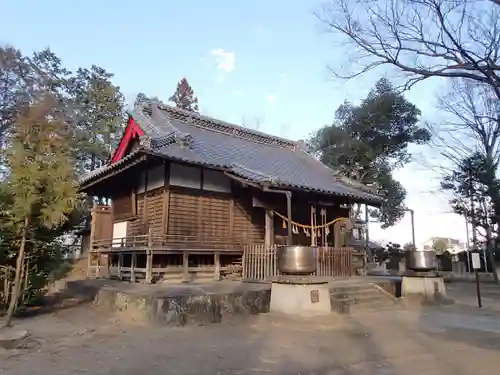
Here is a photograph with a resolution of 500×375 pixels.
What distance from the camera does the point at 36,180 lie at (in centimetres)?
780

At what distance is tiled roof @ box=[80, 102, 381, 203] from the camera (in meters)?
14.1

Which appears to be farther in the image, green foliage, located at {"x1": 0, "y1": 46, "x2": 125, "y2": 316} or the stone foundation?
the stone foundation

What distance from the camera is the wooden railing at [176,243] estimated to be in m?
12.7

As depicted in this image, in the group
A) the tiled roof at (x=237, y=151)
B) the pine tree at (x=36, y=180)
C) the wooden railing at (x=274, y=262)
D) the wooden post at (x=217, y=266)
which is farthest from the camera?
the tiled roof at (x=237, y=151)

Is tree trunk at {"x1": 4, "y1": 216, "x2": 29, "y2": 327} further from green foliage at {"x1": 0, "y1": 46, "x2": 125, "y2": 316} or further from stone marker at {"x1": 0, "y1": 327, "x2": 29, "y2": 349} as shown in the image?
stone marker at {"x1": 0, "y1": 327, "x2": 29, "y2": 349}

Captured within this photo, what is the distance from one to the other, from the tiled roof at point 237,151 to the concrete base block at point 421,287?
4662 mm

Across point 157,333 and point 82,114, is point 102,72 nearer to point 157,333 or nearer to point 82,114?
point 82,114

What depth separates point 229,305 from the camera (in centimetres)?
950

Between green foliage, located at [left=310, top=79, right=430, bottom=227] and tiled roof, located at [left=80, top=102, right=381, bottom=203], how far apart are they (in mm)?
11067

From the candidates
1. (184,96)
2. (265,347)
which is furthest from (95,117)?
(265,347)

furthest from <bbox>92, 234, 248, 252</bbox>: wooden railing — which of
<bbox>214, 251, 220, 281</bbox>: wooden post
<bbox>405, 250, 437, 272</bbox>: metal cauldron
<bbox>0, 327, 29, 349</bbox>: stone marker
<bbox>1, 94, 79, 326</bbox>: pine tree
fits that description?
<bbox>405, 250, 437, 272</bbox>: metal cauldron

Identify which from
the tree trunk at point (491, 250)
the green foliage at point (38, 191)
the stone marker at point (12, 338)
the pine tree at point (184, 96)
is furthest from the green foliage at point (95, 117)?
the tree trunk at point (491, 250)

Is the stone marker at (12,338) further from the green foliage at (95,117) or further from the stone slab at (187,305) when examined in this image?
the green foliage at (95,117)

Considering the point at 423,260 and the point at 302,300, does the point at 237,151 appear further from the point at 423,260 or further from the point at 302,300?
the point at 302,300
